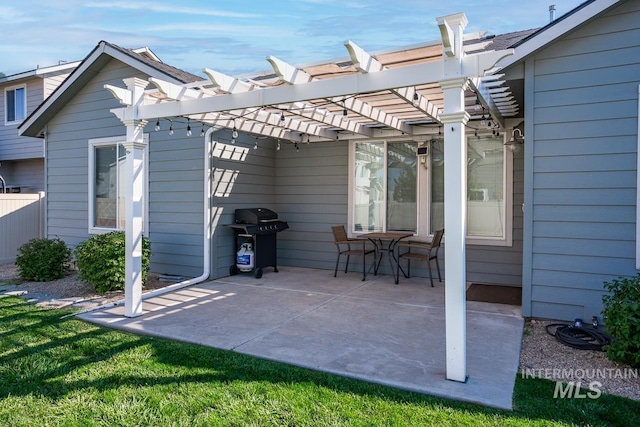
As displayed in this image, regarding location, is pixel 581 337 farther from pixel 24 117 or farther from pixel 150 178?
pixel 24 117

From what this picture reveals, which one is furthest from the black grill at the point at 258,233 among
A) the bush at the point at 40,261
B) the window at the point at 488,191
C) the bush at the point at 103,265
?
the window at the point at 488,191

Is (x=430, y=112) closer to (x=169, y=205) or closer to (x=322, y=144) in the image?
(x=322, y=144)

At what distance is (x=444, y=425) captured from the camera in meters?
2.36

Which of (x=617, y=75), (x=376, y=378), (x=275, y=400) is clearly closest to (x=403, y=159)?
(x=617, y=75)

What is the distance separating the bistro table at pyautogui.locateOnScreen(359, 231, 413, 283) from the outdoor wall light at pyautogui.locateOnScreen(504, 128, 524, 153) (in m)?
1.81

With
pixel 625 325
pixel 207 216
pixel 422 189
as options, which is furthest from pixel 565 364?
pixel 207 216

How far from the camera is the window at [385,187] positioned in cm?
670

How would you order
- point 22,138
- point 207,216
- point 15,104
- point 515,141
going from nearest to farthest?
point 515,141, point 207,216, point 22,138, point 15,104

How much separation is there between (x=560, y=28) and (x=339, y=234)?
3.85m

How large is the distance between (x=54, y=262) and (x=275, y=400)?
211 inches

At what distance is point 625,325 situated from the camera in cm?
303

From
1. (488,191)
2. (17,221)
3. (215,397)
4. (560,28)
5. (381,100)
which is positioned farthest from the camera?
(17,221)

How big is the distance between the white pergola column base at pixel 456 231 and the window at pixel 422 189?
3331 mm

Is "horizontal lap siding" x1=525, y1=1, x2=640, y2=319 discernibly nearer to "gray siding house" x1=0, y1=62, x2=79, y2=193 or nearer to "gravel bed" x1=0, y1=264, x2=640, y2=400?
"gravel bed" x1=0, y1=264, x2=640, y2=400
